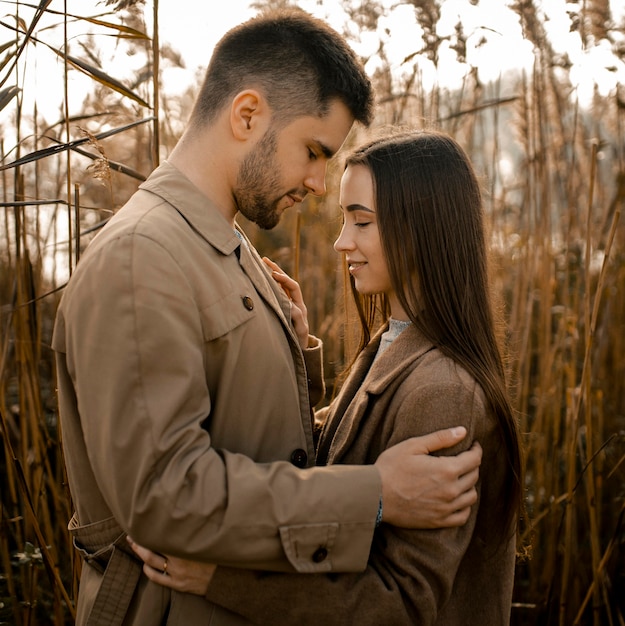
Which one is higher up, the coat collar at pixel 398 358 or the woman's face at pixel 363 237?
the woman's face at pixel 363 237

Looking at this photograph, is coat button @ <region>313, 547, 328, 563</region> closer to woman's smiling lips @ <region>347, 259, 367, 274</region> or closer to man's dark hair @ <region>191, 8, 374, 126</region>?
woman's smiling lips @ <region>347, 259, 367, 274</region>

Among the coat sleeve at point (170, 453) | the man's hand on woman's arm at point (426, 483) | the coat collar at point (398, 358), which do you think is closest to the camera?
the coat sleeve at point (170, 453)

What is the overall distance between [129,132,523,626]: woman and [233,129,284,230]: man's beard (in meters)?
0.21

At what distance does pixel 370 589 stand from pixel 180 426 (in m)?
0.47

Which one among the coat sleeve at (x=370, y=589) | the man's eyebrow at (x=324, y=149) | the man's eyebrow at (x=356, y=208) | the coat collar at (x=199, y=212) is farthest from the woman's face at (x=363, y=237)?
the coat sleeve at (x=370, y=589)

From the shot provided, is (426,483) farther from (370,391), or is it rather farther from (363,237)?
(363,237)

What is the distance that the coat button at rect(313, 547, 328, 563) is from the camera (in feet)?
4.02

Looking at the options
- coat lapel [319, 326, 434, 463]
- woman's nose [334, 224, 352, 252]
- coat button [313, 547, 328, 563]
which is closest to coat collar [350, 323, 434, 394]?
coat lapel [319, 326, 434, 463]

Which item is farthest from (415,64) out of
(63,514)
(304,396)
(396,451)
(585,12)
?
(63,514)

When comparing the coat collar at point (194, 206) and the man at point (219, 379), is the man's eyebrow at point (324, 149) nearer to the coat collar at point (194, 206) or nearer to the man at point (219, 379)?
the man at point (219, 379)

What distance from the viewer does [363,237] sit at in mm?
1639

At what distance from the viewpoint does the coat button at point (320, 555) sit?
1.23 meters

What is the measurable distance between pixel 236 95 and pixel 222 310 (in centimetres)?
50

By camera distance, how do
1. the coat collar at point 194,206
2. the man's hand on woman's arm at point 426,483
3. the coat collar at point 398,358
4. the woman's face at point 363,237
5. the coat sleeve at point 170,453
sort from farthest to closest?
the woman's face at point 363,237 < the coat collar at point 398,358 < the coat collar at point 194,206 < the man's hand on woman's arm at point 426,483 < the coat sleeve at point 170,453
